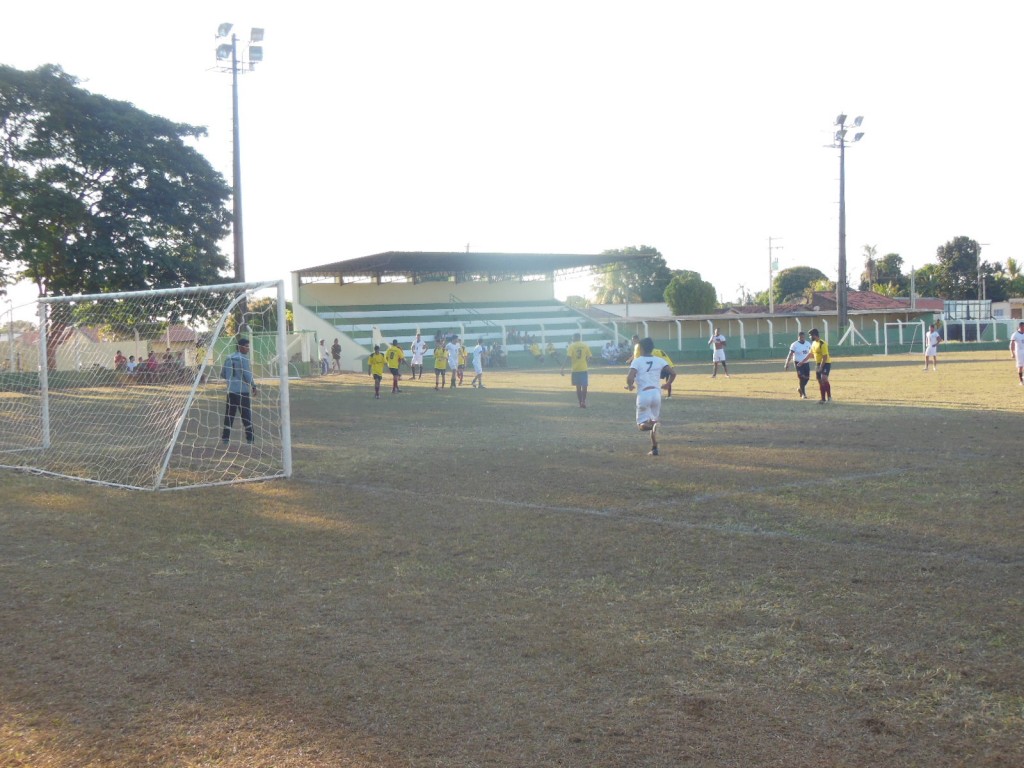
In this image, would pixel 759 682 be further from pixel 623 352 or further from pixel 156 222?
pixel 623 352

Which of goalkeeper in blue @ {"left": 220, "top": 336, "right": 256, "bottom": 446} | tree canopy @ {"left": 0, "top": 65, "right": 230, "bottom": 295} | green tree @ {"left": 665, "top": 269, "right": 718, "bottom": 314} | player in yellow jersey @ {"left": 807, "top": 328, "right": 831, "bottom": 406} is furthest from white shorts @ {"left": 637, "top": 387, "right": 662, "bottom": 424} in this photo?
green tree @ {"left": 665, "top": 269, "right": 718, "bottom": 314}

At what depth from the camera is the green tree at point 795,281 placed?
93.9 m

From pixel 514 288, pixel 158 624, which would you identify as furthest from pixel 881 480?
pixel 514 288

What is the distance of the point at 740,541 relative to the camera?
7.82 meters

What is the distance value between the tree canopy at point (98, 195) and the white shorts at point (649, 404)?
982 inches

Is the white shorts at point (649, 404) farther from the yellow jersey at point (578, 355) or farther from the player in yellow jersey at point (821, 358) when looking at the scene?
the player in yellow jersey at point (821, 358)

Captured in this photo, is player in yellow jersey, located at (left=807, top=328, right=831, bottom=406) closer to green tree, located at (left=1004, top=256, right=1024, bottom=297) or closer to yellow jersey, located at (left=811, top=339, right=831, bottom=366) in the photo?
yellow jersey, located at (left=811, top=339, right=831, bottom=366)

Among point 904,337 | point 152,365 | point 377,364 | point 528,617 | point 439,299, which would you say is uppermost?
point 439,299

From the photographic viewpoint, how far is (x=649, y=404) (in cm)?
1298

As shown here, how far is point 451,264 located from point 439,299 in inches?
109

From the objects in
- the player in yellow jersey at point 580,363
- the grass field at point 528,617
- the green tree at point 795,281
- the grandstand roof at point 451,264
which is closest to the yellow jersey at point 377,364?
the player in yellow jersey at point 580,363

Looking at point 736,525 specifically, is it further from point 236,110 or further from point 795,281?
point 795,281

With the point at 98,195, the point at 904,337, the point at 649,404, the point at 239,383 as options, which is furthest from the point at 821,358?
the point at 904,337

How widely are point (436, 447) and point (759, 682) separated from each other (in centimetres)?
1038
